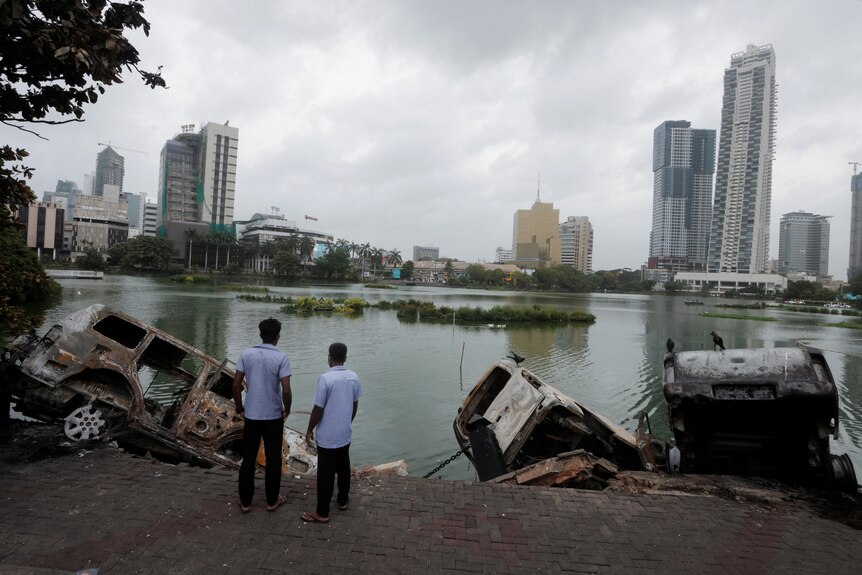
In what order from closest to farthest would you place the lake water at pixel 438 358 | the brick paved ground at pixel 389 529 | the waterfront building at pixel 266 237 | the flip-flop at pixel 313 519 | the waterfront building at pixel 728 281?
1. the brick paved ground at pixel 389 529
2. the flip-flop at pixel 313 519
3. the lake water at pixel 438 358
4. the waterfront building at pixel 266 237
5. the waterfront building at pixel 728 281

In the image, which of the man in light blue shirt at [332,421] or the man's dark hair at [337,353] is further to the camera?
the man's dark hair at [337,353]

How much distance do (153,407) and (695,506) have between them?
801cm

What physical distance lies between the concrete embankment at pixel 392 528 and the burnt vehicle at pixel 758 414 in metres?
0.78

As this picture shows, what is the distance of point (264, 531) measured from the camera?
396 centimetres

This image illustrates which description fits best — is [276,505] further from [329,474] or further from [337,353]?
[337,353]

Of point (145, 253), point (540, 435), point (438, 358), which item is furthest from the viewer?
point (145, 253)

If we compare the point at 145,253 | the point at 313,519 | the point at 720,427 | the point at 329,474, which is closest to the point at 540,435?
the point at 720,427

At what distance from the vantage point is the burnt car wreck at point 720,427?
17.6ft

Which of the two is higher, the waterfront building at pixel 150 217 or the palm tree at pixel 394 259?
the waterfront building at pixel 150 217

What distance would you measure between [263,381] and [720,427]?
562cm

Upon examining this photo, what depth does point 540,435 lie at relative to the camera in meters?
7.37

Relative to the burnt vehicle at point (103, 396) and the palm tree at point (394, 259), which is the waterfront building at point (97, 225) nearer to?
the palm tree at point (394, 259)

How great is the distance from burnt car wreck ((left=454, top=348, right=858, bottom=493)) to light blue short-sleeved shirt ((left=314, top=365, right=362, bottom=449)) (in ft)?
8.50

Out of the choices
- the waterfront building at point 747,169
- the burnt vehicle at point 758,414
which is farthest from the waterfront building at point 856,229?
the burnt vehicle at point 758,414
